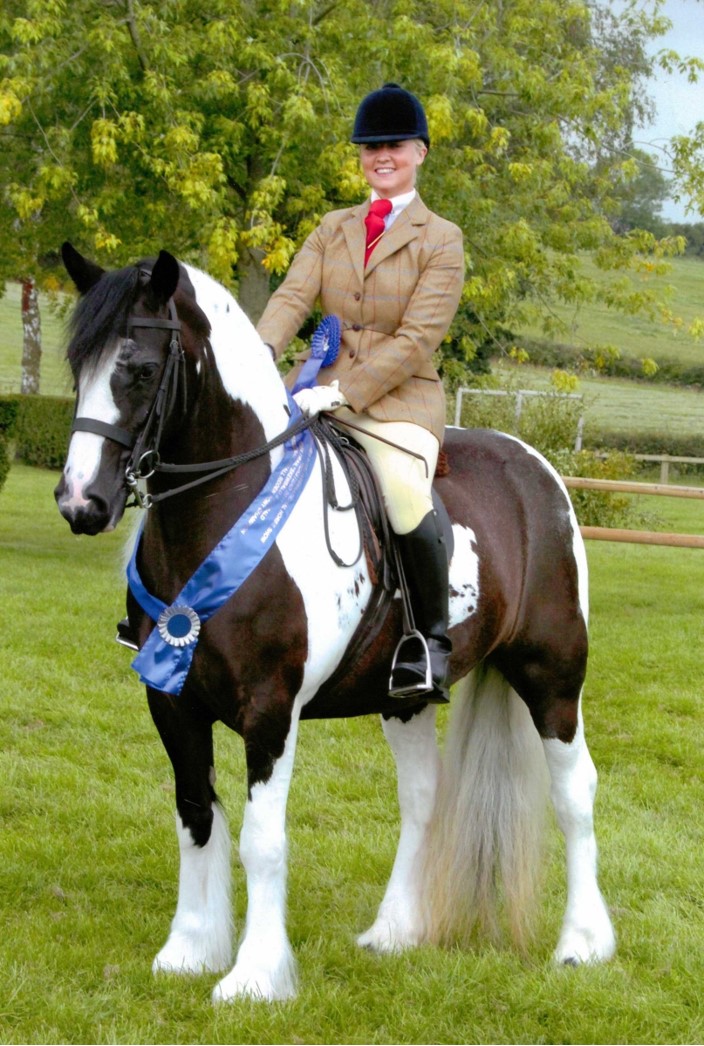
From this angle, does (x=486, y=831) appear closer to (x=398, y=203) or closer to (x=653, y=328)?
(x=398, y=203)

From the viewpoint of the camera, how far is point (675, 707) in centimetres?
837

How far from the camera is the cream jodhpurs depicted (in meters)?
4.08

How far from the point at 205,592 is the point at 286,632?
0.28m

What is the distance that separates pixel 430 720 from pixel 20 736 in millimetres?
3300

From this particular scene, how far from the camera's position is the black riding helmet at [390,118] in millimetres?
4160

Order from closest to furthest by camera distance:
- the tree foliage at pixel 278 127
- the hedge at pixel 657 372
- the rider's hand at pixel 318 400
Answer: the rider's hand at pixel 318 400 → the tree foliage at pixel 278 127 → the hedge at pixel 657 372

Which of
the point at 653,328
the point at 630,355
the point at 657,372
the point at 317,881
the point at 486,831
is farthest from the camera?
the point at 653,328

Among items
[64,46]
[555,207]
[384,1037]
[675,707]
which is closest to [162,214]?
[64,46]

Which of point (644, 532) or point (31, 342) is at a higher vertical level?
point (644, 532)

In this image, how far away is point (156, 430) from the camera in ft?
11.3

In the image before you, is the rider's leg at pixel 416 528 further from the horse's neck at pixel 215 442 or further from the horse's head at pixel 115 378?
the horse's head at pixel 115 378

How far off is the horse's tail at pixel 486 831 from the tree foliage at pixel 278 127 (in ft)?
21.6

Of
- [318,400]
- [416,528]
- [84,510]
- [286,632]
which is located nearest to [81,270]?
[84,510]

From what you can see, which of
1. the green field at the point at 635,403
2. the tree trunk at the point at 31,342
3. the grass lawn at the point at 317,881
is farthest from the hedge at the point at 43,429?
the grass lawn at the point at 317,881
